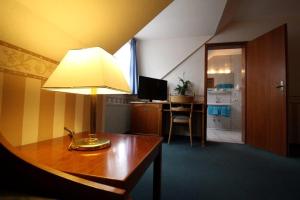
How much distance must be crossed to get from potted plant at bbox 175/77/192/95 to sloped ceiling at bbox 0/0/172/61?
91.5 inches

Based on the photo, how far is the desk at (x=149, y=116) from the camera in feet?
10.7

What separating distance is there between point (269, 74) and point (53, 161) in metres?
3.13

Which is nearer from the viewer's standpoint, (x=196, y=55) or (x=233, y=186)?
(x=233, y=186)

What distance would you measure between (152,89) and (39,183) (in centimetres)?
309

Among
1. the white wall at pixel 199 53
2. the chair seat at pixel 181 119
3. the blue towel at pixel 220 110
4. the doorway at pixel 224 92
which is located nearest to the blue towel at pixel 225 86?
the doorway at pixel 224 92

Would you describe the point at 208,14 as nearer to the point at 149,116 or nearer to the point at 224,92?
the point at 149,116

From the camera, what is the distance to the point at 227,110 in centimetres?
516

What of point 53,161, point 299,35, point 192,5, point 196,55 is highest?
point 192,5

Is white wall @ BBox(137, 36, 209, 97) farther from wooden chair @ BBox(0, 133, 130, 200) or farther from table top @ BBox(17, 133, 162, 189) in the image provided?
wooden chair @ BBox(0, 133, 130, 200)

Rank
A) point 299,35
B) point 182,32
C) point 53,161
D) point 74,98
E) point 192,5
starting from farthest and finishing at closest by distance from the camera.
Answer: point 182,32
point 299,35
point 192,5
point 74,98
point 53,161

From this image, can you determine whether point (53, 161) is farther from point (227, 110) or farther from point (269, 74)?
point (227, 110)

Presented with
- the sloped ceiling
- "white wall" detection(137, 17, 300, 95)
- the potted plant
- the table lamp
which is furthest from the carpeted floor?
"white wall" detection(137, 17, 300, 95)

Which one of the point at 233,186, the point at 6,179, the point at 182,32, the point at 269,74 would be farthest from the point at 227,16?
the point at 6,179

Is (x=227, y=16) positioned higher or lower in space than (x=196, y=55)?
higher
